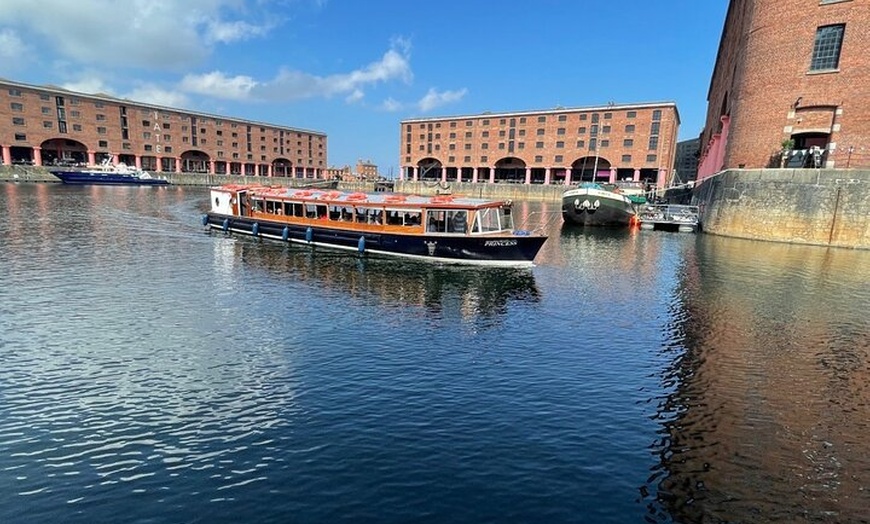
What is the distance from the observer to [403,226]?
30344mm

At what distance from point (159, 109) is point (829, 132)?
129 m

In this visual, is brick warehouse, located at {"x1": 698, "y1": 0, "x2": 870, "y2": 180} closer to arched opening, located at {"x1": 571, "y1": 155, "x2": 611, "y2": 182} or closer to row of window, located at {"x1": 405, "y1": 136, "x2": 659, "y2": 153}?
row of window, located at {"x1": 405, "y1": 136, "x2": 659, "y2": 153}

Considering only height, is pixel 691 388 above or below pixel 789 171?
below

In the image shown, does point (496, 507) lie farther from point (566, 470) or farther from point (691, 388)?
point (691, 388)

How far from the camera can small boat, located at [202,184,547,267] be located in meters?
28.5

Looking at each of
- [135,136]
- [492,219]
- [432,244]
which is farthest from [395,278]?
[135,136]

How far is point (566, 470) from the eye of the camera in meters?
9.20

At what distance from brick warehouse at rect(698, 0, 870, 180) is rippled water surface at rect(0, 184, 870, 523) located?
21373 mm

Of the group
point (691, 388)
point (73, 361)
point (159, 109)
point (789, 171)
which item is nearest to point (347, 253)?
point (73, 361)

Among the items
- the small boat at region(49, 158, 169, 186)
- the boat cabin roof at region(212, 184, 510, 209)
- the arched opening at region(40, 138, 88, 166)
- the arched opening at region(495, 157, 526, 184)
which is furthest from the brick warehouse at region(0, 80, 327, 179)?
the boat cabin roof at region(212, 184, 510, 209)

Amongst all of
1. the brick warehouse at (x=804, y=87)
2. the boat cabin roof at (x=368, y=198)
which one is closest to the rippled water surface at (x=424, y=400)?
the boat cabin roof at (x=368, y=198)

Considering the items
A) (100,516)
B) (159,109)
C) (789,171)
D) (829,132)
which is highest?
(159,109)

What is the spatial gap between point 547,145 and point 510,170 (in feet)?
46.8

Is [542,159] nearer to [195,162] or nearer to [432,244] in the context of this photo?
[432,244]
